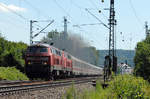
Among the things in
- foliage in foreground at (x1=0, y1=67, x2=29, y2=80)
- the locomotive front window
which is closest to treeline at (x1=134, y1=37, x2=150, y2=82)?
the locomotive front window

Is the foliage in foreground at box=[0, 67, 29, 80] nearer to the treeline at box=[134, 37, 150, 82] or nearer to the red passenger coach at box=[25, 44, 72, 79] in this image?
the red passenger coach at box=[25, 44, 72, 79]

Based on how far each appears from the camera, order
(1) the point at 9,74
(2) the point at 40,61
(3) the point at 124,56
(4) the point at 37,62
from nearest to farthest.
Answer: (4) the point at 37,62, (2) the point at 40,61, (1) the point at 9,74, (3) the point at 124,56

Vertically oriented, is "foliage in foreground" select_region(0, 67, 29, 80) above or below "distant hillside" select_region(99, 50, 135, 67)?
below

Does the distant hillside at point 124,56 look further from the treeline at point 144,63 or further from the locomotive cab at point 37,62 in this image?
the locomotive cab at point 37,62

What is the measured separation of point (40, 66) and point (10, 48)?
19753mm

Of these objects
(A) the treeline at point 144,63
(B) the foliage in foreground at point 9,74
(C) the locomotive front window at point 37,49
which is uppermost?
(C) the locomotive front window at point 37,49

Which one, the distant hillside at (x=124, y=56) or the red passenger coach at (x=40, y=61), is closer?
the red passenger coach at (x=40, y=61)

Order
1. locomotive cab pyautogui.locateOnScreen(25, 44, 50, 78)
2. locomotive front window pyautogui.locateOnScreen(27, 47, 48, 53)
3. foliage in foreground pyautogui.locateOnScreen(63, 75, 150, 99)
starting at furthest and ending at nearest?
1. locomotive front window pyautogui.locateOnScreen(27, 47, 48, 53)
2. locomotive cab pyautogui.locateOnScreen(25, 44, 50, 78)
3. foliage in foreground pyautogui.locateOnScreen(63, 75, 150, 99)

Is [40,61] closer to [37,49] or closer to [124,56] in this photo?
[37,49]

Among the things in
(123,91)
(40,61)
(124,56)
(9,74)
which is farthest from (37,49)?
(124,56)

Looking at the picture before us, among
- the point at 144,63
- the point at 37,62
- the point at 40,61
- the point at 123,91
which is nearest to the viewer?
the point at 123,91

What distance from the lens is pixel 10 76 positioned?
29.1m

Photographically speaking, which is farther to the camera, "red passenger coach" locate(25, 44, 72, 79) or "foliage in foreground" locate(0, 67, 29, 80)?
"foliage in foreground" locate(0, 67, 29, 80)

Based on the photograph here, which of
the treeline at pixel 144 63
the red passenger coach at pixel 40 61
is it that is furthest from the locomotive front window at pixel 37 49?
the treeline at pixel 144 63
